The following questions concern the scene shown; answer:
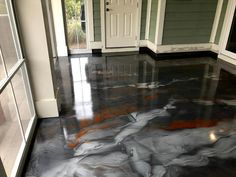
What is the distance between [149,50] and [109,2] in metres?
1.48

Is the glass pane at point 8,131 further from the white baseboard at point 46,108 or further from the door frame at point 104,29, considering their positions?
the door frame at point 104,29

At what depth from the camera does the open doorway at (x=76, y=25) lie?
441 cm

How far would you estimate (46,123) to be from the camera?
224 cm

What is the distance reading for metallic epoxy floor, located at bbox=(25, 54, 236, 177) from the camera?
66.7 inches

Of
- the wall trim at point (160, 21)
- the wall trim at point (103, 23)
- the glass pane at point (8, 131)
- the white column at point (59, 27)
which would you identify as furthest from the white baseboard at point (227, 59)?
the glass pane at point (8, 131)

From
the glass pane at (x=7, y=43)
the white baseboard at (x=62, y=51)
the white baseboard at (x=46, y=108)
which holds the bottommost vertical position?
the white baseboard at (x=46, y=108)

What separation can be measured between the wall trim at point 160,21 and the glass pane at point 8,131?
3.47 m

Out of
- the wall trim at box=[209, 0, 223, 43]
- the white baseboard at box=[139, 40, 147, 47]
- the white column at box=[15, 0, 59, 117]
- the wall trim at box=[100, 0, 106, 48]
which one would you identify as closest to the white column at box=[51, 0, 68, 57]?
the wall trim at box=[100, 0, 106, 48]

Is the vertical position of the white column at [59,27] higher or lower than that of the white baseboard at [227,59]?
higher

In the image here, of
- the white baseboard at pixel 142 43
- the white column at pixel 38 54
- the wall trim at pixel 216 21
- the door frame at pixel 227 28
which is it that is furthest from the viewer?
the white baseboard at pixel 142 43

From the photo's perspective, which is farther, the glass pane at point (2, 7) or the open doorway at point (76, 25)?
the open doorway at point (76, 25)

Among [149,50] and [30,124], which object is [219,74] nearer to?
[149,50]

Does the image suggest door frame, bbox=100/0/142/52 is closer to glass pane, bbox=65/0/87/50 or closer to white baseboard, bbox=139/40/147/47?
white baseboard, bbox=139/40/147/47

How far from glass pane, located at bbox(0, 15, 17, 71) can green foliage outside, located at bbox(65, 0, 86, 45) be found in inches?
116
